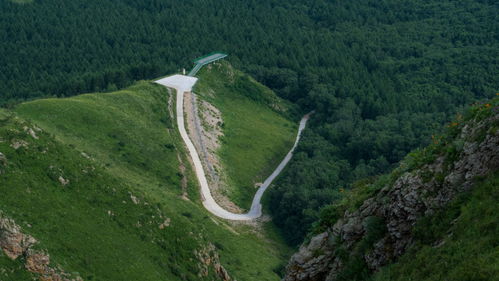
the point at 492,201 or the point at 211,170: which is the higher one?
the point at 492,201

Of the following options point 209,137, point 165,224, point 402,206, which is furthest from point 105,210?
point 209,137

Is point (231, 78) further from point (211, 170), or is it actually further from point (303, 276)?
point (303, 276)

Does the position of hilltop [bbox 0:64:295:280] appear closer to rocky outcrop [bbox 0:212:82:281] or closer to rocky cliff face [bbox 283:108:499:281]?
rocky outcrop [bbox 0:212:82:281]

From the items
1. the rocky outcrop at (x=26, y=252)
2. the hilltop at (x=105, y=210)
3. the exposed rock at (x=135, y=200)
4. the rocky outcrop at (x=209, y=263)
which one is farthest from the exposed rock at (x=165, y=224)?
the rocky outcrop at (x=26, y=252)

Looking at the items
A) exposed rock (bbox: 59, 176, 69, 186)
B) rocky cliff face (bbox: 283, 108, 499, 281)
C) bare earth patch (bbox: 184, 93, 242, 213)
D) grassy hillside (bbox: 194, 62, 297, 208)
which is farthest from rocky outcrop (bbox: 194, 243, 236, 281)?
rocky cliff face (bbox: 283, 108, 499, 281)

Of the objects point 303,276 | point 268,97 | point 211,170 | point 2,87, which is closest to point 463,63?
point 268,97

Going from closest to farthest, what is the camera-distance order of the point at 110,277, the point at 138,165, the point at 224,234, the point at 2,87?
the point at 110,277
the point at 224,234
the point at 138,165
the point at 2,87

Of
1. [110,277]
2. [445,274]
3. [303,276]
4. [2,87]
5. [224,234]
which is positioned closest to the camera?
[445,274]
